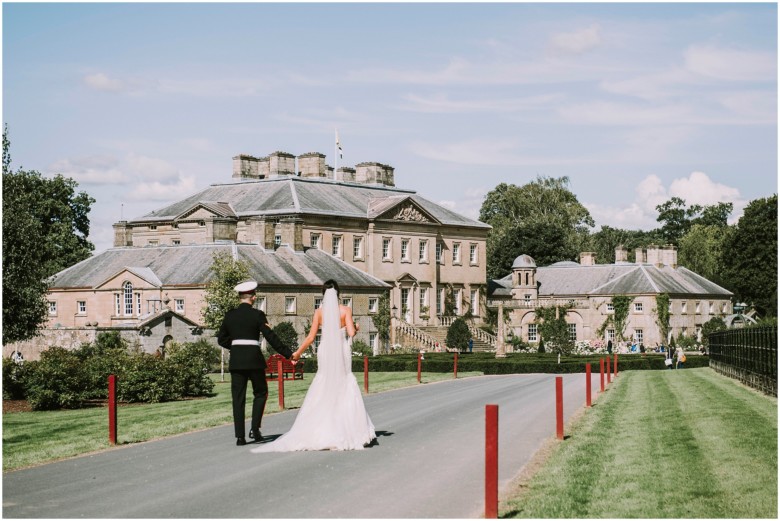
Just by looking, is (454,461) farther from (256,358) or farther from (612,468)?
(256,358)

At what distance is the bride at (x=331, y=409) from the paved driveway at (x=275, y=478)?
33 cm

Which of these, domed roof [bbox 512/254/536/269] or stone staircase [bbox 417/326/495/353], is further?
domed roof [bbox 512/254/536/269]

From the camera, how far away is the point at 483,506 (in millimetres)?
11320

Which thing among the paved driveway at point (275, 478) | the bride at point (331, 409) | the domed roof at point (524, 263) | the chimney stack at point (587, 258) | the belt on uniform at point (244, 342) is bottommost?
the paved driveway at point (275, 478)

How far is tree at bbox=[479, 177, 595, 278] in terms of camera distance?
114 m

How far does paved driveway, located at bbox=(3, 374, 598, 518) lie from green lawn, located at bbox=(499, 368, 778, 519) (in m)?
0.68

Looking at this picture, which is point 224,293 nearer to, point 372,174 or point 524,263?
point 524,263

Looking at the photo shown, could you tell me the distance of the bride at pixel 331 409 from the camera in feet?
51.4

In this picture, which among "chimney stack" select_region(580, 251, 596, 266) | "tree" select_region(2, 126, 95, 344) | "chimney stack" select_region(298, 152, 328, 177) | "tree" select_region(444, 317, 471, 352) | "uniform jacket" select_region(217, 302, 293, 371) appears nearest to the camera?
"uniform jacket" select_region(217, 302, 293, 371)

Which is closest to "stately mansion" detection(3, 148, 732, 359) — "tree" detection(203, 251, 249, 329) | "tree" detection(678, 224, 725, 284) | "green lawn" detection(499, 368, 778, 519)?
"tree" detection(203, 251, 249, 329)

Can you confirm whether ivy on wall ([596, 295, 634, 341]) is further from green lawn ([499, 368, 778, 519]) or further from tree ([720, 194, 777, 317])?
green lawn ([499, 368, 778, 519])

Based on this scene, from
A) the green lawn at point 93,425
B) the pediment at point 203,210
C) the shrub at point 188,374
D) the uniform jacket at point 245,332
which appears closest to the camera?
the uniform jacket at point 245,332

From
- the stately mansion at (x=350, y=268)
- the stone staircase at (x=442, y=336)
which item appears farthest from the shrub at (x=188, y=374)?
the stone staircase at (x=442, y=336)

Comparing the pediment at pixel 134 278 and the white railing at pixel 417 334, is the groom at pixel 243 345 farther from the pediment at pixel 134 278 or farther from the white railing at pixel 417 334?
the white railing at pixel 417 334
